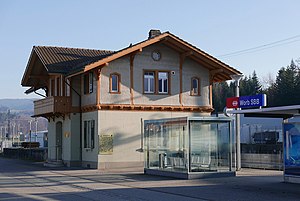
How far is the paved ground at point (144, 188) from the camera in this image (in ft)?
55.6

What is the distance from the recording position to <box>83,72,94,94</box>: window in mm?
32756

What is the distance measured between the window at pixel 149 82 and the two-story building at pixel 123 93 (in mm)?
63

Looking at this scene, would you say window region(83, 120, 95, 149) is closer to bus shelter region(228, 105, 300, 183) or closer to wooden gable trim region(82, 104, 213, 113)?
wooden gable trim region(82, 104, 213, 113)

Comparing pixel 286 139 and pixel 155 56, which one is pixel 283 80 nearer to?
pixel 155 56

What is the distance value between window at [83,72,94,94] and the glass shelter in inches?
340

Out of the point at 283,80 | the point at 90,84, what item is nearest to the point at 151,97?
the point at 90,84

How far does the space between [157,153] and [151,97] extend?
25.4 ft

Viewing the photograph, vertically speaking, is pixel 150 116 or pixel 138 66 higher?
pixel 138 66

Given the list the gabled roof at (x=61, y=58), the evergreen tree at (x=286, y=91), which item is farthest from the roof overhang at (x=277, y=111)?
the evergreen tree at (x=286, y=91)

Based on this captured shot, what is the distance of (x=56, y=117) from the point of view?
37.7 meters

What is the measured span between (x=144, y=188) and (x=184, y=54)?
51.4 feet

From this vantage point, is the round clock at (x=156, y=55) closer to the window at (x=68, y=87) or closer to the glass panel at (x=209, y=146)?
the window at (x=68, y=87)

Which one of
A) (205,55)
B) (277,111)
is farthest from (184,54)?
(277,111)

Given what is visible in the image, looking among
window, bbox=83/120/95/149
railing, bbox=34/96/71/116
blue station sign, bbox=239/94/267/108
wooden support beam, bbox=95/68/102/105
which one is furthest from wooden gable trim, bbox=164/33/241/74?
railing, bbox=34/96/71/116
